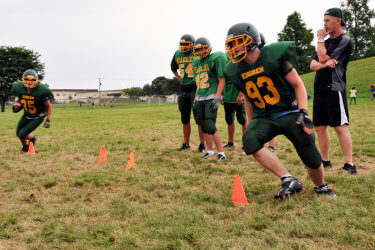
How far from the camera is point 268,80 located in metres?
3.27

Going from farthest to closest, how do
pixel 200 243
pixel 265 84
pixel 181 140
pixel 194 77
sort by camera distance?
pixel 181 140
pixel 194 77
pixel 265 84
pixel 200 243

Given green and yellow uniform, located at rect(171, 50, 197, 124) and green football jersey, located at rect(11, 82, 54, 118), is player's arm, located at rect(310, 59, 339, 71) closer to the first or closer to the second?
green and yellow uniform, located at rect(171, 50, 197, 124)

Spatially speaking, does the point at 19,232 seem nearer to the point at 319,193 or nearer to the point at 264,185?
the point at 264,185

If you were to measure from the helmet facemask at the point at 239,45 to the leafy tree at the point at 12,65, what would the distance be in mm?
42913

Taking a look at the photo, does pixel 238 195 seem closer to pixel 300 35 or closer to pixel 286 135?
pixel 286 135

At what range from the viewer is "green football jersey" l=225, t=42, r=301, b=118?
313cm

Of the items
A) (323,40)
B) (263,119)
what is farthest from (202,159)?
(323,40)

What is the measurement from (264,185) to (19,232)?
2.83 m

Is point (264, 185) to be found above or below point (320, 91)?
below

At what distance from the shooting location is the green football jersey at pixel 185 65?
6.51 m

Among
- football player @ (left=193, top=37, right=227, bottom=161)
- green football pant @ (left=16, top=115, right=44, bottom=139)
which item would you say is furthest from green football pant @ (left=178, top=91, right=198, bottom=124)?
green football pant @ (left=16, top=115, right=44, bottom=139)

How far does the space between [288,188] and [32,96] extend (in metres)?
6.12

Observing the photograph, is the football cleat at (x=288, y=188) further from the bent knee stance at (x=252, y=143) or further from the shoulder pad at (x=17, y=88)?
the shoulder pad at (x=17, y=88)

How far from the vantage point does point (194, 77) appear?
638 cm
